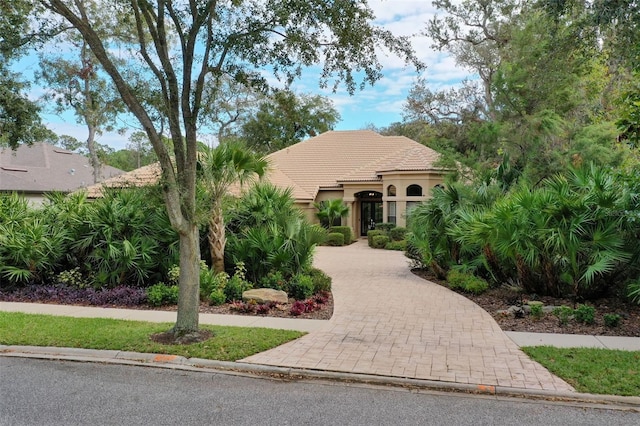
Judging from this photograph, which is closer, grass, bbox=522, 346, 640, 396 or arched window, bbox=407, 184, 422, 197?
grass, bbox=522, 346, 640, 396

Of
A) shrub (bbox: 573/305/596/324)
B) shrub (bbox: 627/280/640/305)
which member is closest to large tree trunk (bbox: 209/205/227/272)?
shrub (bbox: 573/305/596/324)

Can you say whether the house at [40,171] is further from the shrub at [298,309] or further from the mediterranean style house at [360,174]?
the shrub at [298,309]

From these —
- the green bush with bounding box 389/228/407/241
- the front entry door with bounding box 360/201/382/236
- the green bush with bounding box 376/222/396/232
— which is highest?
the front entry door with bounding box 360/201/382/236

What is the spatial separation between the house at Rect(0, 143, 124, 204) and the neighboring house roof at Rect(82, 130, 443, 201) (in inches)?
449

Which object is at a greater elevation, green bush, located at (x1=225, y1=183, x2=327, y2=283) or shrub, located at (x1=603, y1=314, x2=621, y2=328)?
green bush, located at (x1=225, y1=183, x2=327, y2=283)

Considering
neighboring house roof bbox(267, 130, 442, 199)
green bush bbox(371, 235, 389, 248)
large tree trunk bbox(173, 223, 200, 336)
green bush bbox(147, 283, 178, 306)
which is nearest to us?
large tree trunk bbox(173, 223, 200, 336)

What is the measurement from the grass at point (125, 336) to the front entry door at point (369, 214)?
24.1 m

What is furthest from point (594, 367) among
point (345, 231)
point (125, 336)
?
point (345, 231)

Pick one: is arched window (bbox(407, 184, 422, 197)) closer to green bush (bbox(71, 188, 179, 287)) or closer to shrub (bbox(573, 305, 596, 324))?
green bush (bbox(71, 188, 179, 287))

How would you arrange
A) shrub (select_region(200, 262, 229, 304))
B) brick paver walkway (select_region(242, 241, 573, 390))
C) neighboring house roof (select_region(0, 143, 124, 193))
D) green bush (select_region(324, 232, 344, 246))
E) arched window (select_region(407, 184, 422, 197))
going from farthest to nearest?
1. neighboring house roof (select_region(0, 143, 124, 193))
2. arched window (select_region(407, 184, 422, 197))
3. green bush (select_region(324, 232, 344, 246))
4. shrub (select_region(200, 262, 229, 304))
5. brick paver walkway (select_region(242, 241, 573, 390))

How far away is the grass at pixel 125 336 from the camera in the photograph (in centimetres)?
693

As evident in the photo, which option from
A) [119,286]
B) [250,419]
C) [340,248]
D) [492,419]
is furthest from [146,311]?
[340,248]

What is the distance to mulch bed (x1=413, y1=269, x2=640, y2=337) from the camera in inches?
320

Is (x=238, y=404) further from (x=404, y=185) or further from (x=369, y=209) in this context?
(x=369, y=209)
